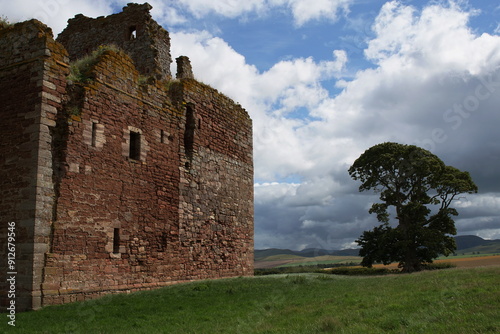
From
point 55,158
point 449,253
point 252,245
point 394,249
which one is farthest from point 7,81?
point 449,253

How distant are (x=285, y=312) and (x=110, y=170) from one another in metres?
7.65

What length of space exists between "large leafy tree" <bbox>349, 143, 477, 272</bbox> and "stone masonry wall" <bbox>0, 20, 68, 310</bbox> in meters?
23.9

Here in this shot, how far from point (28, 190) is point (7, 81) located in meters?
Answer: 3.78

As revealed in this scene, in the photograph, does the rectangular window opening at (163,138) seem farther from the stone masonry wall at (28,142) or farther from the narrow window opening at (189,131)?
the stone masonry wall at (28,142)

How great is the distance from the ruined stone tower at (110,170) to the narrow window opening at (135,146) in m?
0.04

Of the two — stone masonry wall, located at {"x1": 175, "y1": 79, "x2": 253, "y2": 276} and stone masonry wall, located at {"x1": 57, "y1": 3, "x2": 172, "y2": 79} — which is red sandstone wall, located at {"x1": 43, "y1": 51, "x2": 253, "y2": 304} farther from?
stone masonry wall, located at {"x1": 57, "y1": 3, "x2": 172, "y2": 79}

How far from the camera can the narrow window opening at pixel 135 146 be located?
1593 cm

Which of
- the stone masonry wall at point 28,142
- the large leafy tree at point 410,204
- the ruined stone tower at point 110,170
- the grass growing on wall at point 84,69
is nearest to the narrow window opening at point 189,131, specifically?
the ruined stone tower at point 110,170

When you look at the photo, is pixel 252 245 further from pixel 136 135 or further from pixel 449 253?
pixel 449 253

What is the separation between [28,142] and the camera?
41.8 feet

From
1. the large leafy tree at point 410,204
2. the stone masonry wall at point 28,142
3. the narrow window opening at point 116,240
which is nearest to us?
the stone masonry wall at point 28,142

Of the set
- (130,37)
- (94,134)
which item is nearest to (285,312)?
(94,134)

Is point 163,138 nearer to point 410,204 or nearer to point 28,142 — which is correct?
point 28,142

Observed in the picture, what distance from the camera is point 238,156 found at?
2214 centimetres
